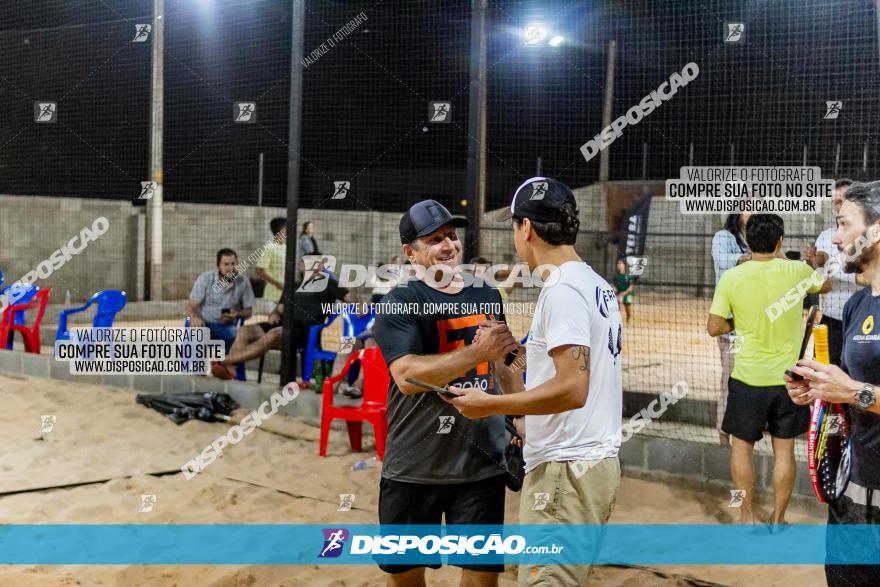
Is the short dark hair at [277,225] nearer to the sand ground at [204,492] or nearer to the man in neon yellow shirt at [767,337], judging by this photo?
the sand ground at [204,492]

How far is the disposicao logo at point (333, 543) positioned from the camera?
162 inches

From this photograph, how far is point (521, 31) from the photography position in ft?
26.6

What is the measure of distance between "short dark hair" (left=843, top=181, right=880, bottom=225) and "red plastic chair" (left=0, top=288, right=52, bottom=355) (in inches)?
341

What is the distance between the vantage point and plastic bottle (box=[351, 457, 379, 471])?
18.3ft

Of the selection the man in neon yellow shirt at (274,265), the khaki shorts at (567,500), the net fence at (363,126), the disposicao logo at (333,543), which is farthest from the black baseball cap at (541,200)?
the net fence at (363,126)

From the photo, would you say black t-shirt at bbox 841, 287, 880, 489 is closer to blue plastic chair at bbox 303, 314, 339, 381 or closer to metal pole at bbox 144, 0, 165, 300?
blue plastic chair at bbox 303, 314, 339, 381

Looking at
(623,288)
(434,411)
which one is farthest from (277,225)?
(623,288)

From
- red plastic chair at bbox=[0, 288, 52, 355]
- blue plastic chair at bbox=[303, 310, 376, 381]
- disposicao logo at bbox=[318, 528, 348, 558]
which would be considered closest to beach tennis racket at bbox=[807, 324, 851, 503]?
disposicao logo at bbox=[318, 528, 348, 558]

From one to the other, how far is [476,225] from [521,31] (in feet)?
9.38

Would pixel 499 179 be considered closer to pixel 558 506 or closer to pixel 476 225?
pixel 476 225

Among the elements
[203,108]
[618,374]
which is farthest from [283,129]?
[618,374]

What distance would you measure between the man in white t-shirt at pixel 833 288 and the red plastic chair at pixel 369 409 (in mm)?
2912

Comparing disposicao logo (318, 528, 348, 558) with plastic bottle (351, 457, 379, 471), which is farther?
plastic bottle (351, 457, 379, 471)

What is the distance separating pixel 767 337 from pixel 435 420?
2425 mm
